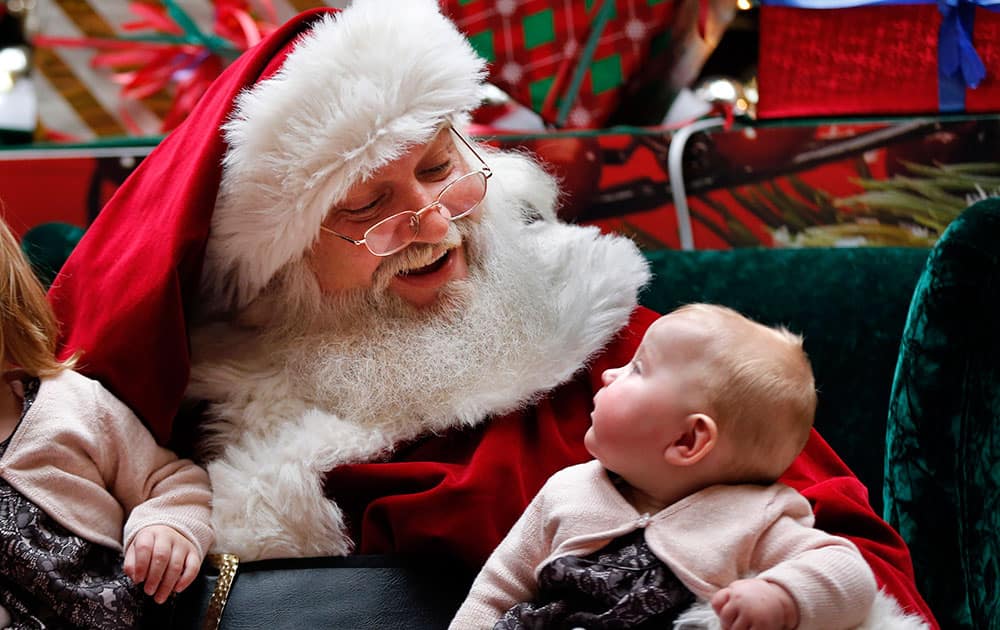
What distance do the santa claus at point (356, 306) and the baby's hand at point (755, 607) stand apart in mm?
A: 405

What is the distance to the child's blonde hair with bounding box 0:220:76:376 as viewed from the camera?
152 centimetres

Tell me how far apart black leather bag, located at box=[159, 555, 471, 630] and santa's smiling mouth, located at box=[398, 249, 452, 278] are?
0.44 meters

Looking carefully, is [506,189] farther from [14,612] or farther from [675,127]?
[14,612]

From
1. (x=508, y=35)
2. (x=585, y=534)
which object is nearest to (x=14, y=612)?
(x=585, y=534)

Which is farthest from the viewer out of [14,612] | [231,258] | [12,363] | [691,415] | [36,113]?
[36,113]

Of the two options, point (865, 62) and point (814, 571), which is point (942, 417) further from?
point (865, 62)

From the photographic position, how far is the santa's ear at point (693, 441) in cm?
119

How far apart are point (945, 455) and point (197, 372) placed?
1127 mm

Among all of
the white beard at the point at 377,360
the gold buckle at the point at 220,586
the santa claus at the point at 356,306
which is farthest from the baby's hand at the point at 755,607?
the gold buckle at the point at 220,586

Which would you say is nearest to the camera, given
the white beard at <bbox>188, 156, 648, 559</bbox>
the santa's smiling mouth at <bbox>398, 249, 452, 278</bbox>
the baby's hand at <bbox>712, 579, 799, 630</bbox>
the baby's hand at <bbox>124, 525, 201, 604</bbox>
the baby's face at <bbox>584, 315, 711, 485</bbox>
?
the baby's hand at <bbox>712, 579, 799, 630</bbox>

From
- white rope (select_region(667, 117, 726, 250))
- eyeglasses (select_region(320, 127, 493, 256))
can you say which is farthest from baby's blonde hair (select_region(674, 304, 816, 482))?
white rope (select_region(667, 117, 726, 250))

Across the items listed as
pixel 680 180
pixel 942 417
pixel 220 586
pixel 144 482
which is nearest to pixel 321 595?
pixel 220 586

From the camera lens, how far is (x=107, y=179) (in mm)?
2326

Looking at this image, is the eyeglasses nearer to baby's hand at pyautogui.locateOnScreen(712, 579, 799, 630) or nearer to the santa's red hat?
the santa's red hat
